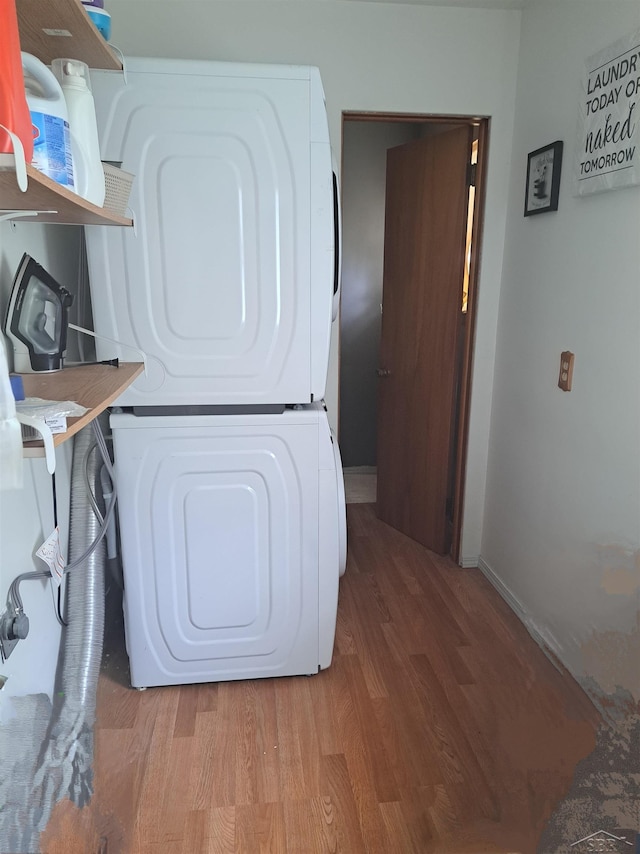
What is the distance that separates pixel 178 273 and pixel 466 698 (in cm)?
167

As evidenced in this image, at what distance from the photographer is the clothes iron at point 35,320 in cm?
133

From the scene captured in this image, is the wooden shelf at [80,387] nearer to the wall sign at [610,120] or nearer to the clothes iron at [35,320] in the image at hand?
the clothes iron at [35,320]

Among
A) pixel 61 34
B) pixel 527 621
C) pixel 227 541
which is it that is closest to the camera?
pixel 61 34

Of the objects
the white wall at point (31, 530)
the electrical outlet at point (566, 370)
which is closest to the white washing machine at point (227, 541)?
the white wall at point (31, 530)

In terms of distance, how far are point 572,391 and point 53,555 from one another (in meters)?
1.68

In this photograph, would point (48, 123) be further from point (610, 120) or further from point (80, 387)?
point (610, 120)

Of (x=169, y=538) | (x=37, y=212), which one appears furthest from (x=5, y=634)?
(x=37, y=212)

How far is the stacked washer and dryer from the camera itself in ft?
5.08

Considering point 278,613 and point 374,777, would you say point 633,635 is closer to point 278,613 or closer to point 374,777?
point 374,777

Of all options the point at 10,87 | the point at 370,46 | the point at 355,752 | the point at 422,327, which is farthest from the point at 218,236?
the point at 355,752

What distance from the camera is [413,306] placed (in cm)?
285

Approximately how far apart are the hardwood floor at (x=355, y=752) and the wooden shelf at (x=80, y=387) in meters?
0.76

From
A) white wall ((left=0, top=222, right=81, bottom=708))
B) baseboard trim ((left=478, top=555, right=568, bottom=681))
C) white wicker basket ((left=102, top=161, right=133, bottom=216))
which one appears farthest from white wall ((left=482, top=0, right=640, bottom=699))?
white wall ((left=0, top=222, right=81, bottom=708))

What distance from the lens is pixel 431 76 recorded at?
7.41 ft
